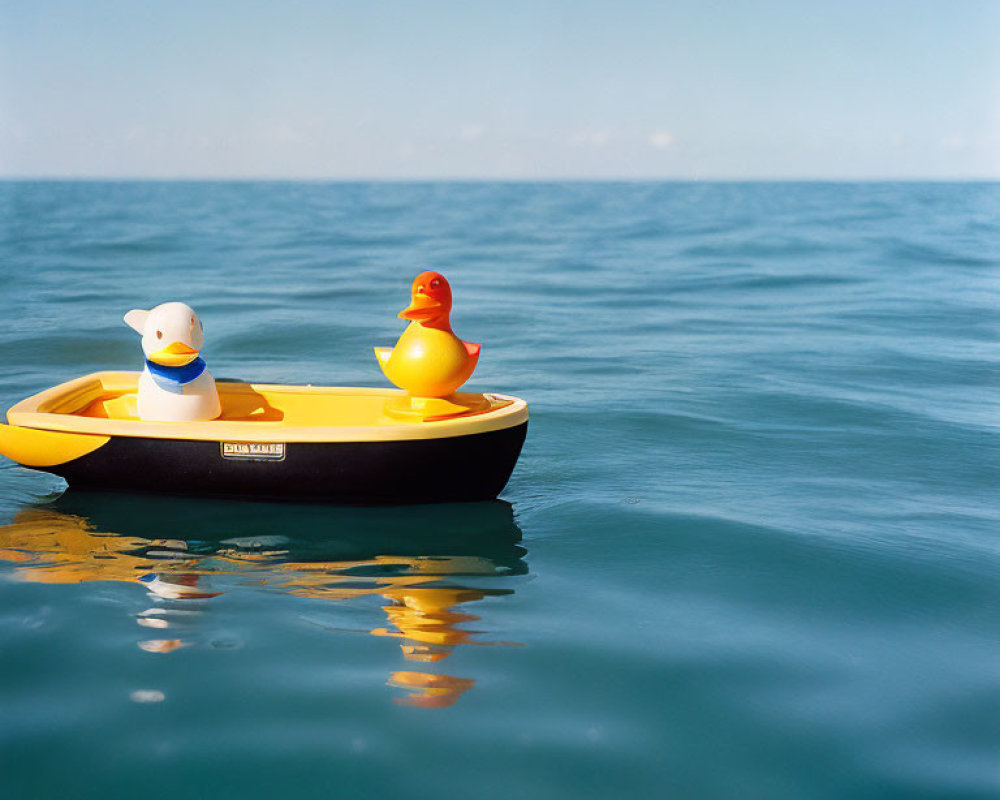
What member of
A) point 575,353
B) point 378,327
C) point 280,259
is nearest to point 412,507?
point 575,353

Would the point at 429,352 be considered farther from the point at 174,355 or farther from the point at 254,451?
the point at 174,355

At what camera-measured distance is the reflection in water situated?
4613 millimetres

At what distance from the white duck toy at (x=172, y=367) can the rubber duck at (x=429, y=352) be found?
103 centimetres

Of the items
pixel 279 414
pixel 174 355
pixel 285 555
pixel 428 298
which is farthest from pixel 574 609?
pixel 174 355

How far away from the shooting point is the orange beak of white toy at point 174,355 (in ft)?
18.7

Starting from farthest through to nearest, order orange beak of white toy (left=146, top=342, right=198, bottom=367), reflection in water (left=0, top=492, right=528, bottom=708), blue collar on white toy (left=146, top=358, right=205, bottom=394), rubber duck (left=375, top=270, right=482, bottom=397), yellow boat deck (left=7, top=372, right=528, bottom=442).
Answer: blue collar on white toy (left=146, top=358, right=205, bottom=394)
orange beak of white toy (left=146, top=342, right=198, bottom=367)
rubber duck (left=375, top=270, right=482, bottom=397)
yellow boat deck (left=7, top=372, right=528, bottom=442)
reflection in water (left=0, top=492, right=528, bottom=708)

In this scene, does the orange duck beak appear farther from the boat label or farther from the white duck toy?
the white duck toy

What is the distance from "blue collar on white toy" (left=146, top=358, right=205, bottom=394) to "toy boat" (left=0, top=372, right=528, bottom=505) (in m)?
0.35

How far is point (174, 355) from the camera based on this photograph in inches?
225

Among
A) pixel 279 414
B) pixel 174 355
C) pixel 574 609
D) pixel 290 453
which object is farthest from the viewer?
pixel 279 414

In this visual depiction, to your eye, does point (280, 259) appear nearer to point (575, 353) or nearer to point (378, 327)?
point (378, 327)

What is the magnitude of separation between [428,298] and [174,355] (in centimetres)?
136

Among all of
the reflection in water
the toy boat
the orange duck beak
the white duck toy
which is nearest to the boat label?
the toy boat

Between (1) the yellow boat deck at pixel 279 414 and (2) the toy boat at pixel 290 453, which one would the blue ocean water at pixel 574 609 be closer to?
(2) the toy boat at pixel 290 453
